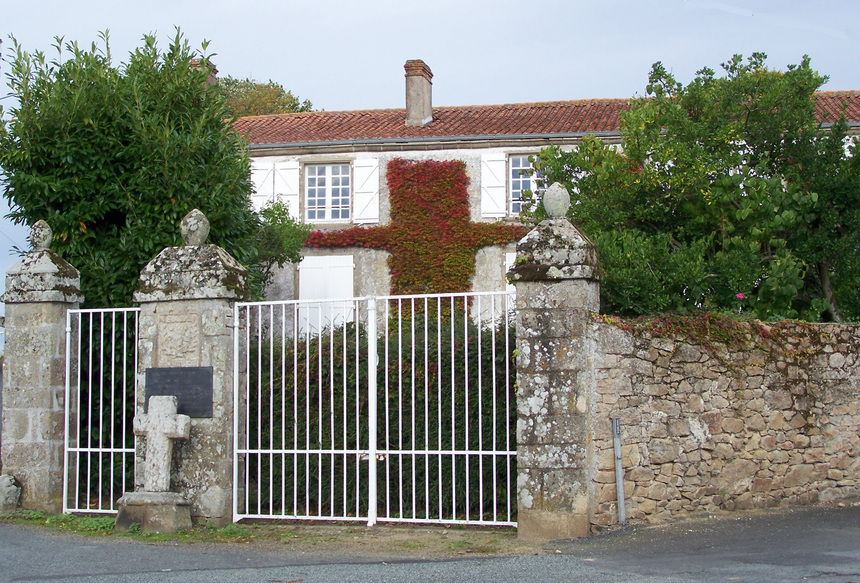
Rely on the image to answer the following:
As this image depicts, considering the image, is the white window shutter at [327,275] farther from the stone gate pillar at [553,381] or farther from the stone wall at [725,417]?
the stone gate pillar at [553,381]

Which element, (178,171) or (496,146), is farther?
(496,146)

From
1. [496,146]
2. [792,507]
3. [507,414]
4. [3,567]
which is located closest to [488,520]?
[507,414]

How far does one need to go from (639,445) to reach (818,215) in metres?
4.68

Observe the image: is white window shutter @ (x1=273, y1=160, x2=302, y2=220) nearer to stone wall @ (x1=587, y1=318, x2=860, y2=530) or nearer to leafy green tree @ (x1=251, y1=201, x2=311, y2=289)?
leafy green tree @ (x1=251, y1=201, x2=311, y2=289)

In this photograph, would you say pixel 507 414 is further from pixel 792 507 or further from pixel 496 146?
pixel 496 146

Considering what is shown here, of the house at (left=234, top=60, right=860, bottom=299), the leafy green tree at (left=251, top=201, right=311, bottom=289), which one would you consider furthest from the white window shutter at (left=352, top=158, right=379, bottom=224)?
the leafy green tree at (left=251, top=201, right=311, bottom=289)

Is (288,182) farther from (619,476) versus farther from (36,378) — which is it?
(619,476)

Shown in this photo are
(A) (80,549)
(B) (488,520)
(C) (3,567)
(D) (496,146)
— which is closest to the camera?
(C) (3,567)

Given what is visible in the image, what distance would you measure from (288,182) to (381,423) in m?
13.6

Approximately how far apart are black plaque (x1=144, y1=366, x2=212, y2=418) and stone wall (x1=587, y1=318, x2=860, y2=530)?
306 centimetres

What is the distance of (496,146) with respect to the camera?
19594 mm

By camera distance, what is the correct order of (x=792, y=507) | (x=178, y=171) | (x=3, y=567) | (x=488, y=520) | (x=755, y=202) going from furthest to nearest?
1. (x=755, y=202)
2. (x=178, y=171)
3. (x=792, y=507)
4. (x=488, y=520)
5. (x=3, y=567)

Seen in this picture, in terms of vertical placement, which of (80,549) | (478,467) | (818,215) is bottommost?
(80,549)

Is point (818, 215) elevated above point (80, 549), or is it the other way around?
point (818, 215)
